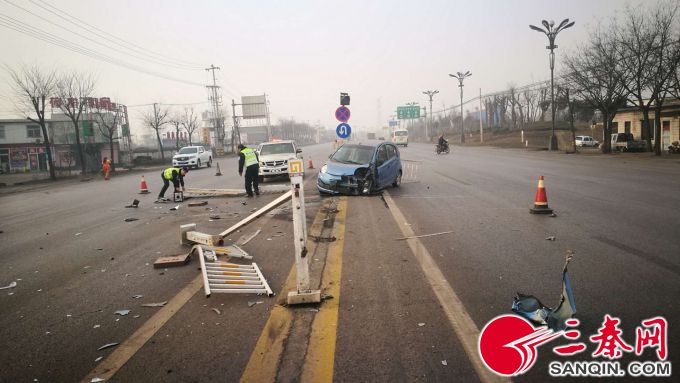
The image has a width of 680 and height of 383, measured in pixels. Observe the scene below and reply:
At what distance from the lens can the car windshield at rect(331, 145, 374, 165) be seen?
43.8ft

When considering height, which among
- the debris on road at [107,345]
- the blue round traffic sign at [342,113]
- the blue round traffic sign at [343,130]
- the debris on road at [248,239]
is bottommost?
the debris on road at [107,345]

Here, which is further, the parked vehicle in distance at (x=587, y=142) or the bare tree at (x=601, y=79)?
the parked vehicle in distance at (x=587, y=142)

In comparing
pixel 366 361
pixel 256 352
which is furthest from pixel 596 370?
pixel 256 352

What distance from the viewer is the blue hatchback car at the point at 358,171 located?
1264cm

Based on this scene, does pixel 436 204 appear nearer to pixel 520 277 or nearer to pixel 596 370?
pixel 520 277

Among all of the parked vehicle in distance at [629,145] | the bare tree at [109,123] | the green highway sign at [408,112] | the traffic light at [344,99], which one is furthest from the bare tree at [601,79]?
the green highway sign at [408,112]

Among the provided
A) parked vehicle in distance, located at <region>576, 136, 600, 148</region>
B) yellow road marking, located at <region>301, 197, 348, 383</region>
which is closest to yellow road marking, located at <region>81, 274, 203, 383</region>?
yellow road marking, located at <region>301, 197, 348, 383</region>

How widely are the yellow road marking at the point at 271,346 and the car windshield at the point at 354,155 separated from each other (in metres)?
8.98

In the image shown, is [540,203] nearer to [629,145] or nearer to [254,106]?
[629,145]

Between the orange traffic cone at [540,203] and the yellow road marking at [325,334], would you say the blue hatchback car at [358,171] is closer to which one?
the orange traffic cone at [540,203]

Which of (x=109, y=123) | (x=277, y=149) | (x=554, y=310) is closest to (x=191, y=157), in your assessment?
(x=277, y=149)

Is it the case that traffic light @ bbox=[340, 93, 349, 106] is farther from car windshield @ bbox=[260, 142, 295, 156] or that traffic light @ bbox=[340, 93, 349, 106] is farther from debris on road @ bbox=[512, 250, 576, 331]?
debris on road @ bbox=[512, 250, 576, 331]

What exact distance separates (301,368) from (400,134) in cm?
6550

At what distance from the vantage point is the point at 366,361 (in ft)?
10.2
